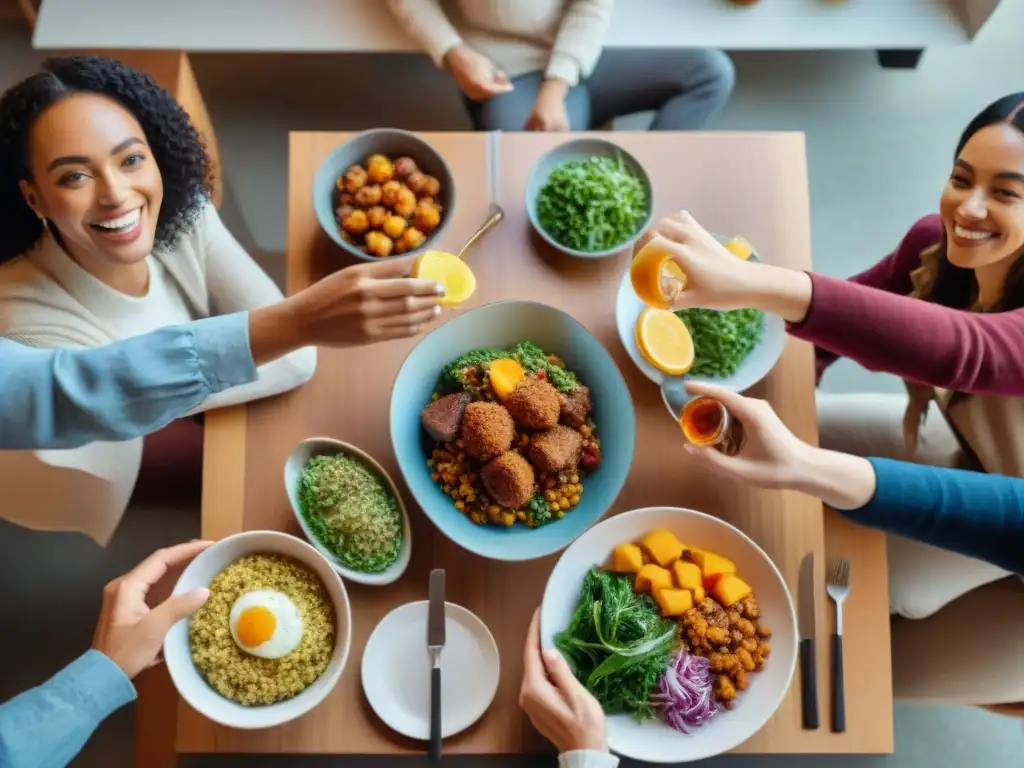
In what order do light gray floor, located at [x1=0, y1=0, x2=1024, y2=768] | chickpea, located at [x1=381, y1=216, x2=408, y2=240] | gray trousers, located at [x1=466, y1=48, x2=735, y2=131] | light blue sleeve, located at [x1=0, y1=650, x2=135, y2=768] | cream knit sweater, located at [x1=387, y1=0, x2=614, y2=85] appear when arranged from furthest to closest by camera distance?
light gray floor, located at [x1=0, y1=0, x2=1024, y2=768]
gray trousers, located at [x1=466, y1=48, x2=735, y2=131]
cream knit sweater, located at [x1=387, y1=0, x2=614, y2=85]
chickpea, located at [x1=381, y1=216, x2=408, y2=240]
light blue sleeve, located at [x1=0, y1=650, x2=135, y2=768]

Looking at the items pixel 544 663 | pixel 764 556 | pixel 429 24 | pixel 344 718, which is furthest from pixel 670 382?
pixel 429 24

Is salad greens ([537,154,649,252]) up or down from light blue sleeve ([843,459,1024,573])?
up

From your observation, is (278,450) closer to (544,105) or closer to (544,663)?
(544,663)

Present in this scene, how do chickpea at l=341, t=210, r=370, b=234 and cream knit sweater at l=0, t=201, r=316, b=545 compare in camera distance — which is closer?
cream knit sweater at l=0, t=201, r=316, b=545

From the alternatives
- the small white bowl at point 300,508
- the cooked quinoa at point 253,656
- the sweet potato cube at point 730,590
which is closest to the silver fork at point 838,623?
the sweet potato cube at point 730,590

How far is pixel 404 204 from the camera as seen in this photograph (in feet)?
4.61

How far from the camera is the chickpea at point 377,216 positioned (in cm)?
141

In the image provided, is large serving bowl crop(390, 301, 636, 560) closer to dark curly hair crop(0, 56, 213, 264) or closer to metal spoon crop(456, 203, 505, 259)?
metal spoon crop(456, 203, 505, 259)

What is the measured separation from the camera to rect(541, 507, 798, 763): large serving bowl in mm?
1197

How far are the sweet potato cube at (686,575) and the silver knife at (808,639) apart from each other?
0.65 ft

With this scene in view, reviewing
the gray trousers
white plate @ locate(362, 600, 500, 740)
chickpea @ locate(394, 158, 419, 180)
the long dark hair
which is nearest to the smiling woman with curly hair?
chickpea @ locate(394, 158, 419, 180)

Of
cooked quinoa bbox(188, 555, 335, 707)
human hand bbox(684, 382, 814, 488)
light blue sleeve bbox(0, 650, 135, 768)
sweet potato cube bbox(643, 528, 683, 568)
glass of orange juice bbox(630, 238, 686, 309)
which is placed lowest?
light blue sleeve bbox(0, 650, 135, 768)

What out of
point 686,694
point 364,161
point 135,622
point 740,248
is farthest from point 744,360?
point 135,622

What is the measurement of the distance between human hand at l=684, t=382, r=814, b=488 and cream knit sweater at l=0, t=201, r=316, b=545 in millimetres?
696
